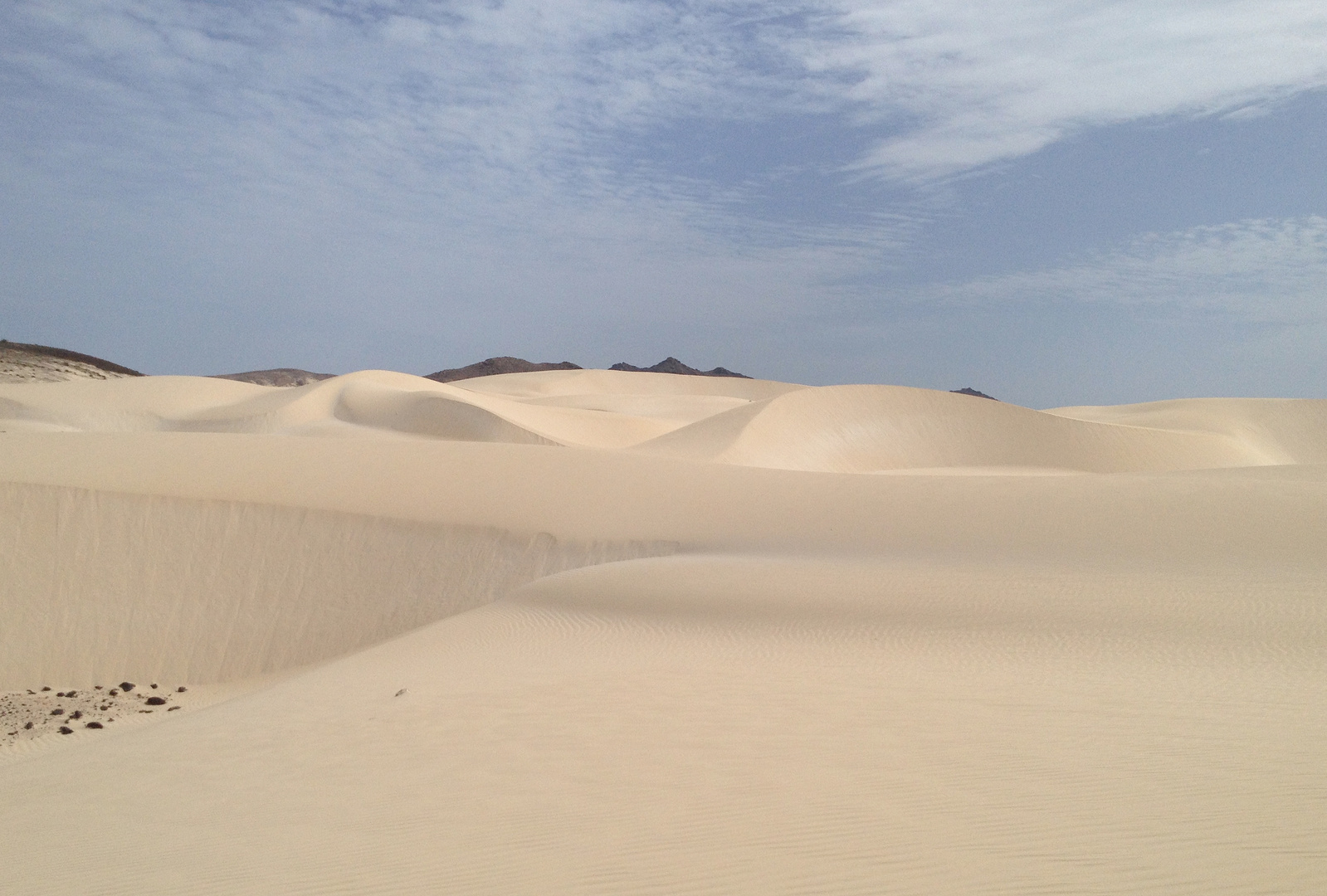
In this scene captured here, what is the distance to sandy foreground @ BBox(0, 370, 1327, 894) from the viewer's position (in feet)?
14.3

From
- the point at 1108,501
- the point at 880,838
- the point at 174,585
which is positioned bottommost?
the point at 174,585

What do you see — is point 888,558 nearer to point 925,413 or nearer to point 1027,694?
point 1027,694

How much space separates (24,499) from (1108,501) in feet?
59.7

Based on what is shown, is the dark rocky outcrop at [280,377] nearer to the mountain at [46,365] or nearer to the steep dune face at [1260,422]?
the mountain at [46,365]


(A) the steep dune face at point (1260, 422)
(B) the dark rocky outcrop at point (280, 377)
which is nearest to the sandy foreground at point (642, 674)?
(A) the steep dune face at point (1260, 422)

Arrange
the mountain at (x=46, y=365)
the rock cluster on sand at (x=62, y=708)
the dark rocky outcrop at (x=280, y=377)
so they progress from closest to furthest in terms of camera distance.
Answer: the rock cluster on sand at (x=62, y=708) → the mountain at (x=46, y=365) → the dark rocky outcrop at (x=280, y=377)

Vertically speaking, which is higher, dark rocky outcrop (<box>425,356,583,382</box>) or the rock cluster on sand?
dark rocky outcrop (<box>425,356,583,382</box>)

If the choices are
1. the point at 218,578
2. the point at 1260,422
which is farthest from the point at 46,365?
the point at 1260,422

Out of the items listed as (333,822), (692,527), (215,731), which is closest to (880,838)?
(333,822)

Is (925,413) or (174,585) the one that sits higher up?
(925,413)

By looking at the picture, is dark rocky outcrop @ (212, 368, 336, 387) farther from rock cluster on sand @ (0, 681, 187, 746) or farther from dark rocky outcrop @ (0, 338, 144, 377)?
rock cluster on sand @ (0, 681, 187, 746)

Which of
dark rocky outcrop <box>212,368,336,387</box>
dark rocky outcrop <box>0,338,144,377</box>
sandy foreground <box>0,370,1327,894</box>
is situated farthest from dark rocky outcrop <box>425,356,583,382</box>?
sandy foreground <box>0,370,1327,894</box>

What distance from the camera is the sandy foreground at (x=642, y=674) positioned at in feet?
14.3

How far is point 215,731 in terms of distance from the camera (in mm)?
7641
